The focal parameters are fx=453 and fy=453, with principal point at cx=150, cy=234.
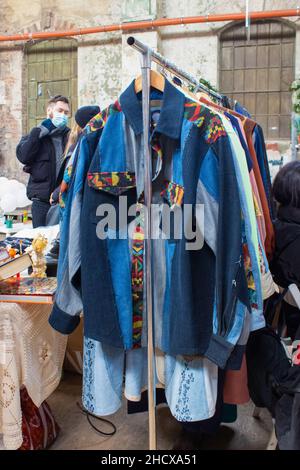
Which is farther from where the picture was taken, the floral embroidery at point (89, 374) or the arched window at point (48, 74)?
the arched window at point (48, 74)

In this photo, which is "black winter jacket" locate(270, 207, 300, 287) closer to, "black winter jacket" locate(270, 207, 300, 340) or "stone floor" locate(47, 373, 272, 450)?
"black winter jacket" locate(270, 207, 300, 340)

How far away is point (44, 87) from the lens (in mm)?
7219

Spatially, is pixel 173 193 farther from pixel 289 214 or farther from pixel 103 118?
pixel 289 214

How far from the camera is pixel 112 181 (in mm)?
1530

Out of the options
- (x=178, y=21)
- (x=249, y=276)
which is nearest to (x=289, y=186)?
(x=249, y=276)

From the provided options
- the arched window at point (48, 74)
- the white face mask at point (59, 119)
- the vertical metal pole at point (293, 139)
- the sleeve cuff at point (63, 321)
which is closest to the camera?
the sleeve cuff at point (63, 321)

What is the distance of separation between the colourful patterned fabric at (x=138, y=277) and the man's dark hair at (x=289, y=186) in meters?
0.82

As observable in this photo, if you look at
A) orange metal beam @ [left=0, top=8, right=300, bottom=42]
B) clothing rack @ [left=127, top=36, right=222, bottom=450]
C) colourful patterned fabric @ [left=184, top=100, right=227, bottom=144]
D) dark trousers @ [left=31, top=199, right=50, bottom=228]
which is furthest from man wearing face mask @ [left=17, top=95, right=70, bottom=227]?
orange metal beam @ [left=0, top=8, right=300, bottom=42]

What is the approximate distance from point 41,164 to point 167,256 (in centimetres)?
288

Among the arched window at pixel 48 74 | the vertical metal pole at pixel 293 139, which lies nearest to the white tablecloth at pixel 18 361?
the vertical metal pole at pixel 293 139

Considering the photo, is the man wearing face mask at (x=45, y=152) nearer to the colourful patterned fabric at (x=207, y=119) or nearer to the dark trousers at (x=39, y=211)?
the dark trousers at (x=39, y=211)

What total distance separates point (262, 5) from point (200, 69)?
1151 millimetres

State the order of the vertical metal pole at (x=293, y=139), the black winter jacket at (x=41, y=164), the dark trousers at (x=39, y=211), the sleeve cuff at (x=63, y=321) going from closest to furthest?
the sleeve cuff at (x=63, y=321) → the dark trousers at (x=39, y=211) → the black winter jacket at (x=41, y=164) → the vertical metal pole at (x=293, y=139)

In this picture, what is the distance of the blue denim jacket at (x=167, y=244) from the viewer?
1.42 metres
